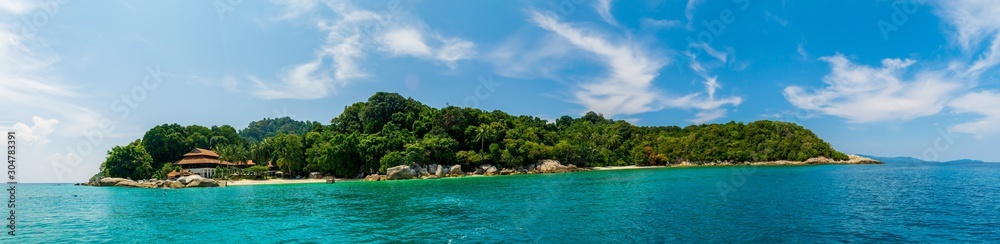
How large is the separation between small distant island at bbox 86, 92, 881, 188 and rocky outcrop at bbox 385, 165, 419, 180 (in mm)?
183

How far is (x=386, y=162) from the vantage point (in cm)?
8100

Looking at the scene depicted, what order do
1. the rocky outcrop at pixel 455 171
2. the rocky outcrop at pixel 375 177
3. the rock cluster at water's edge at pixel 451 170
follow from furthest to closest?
the rocky outcrop at pixel 455 171, the rock cluster at water's edge at pixel 451 170, the rocky outcrop at pixel 375 177

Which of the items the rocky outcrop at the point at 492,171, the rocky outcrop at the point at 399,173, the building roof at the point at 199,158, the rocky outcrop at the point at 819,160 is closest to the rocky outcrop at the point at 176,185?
the building roof at the point at 199,158

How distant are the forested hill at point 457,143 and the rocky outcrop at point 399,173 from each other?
1960 mm

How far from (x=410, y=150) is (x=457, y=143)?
1309 cm

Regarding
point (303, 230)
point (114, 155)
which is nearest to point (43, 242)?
point (303, 230)

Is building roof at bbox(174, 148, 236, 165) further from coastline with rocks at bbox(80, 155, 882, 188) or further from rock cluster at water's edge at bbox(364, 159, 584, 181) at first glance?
rock cluster at water's edge at bbox(364, 159, 584, 181)

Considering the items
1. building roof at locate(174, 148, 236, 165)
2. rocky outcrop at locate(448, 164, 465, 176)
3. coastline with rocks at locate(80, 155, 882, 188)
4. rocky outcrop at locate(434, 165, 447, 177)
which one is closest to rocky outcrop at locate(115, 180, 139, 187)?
coastline with rocks at locate(80, 155, 882, 188)

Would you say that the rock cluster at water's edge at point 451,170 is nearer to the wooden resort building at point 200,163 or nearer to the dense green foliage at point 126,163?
the wooden resort building at point 200,163

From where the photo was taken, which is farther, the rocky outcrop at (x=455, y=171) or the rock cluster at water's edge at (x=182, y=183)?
the rocky outcrop at (x=455, y=171)

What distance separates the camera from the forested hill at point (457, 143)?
84.0m

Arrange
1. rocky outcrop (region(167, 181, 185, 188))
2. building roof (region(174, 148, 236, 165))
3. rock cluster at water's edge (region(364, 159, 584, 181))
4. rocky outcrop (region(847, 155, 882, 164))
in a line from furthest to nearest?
1. rocky outcrop (region(847, 155, 882, 164))
2. building roof (region(174, 148, 236, 165))
3. rock cluster at water's edge (region(364, 159, 584, 181))
4. rocky outcrop (region(167, 181, 185, 188))

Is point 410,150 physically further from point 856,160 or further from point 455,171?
point 856,160

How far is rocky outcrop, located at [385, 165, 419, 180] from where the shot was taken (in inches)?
3078
